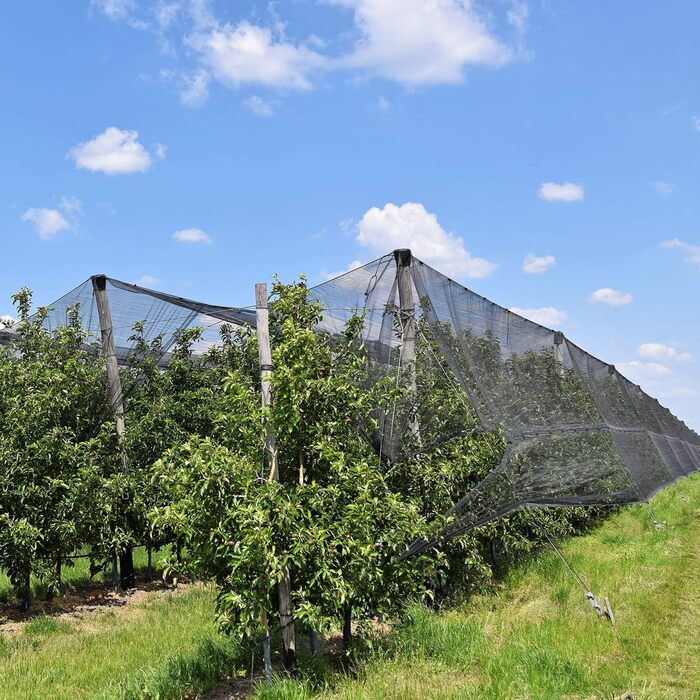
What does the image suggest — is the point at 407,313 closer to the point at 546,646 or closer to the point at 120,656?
the point at 546,646

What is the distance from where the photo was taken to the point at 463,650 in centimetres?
577

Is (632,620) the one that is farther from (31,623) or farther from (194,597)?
(31,623)

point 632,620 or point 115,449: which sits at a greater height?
point 115,449

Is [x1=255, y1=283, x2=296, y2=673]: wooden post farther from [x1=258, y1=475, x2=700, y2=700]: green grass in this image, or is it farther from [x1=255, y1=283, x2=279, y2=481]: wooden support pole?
[x1=258, y1=475, x2=700, y2=700]: green grass

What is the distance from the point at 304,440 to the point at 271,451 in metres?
0.28

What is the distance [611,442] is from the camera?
10766 millimetres

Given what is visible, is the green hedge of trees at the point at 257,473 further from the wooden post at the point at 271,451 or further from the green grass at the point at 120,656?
the green grass at the point at 120,656

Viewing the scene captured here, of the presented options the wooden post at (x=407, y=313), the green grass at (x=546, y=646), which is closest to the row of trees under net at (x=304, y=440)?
the wooden post at (x=407, y=313)

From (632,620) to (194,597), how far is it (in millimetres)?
5731

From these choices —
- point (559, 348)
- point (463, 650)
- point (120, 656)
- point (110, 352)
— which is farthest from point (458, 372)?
point (110, 352)

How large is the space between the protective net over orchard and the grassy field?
96cm

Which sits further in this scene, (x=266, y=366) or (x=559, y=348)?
(x=559, y=348)

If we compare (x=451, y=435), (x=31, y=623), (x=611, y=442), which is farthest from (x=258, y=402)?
(x=611, y=442)

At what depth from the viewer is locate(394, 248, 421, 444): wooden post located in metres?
6.71
